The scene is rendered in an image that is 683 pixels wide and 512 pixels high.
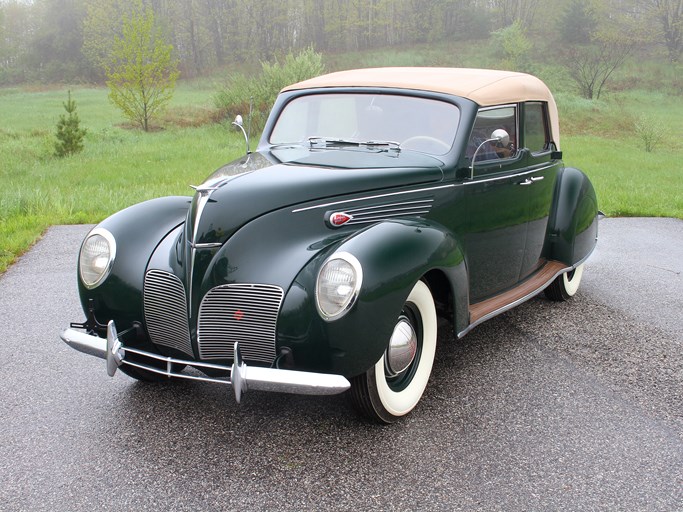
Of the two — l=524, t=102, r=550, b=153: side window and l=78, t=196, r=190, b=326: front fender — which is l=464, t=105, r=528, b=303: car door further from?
l=78, t=196, r=190, b=326: front fender

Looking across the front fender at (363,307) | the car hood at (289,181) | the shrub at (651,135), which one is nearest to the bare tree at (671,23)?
the shrub at (651,135)

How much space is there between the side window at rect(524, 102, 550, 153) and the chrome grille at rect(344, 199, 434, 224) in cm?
142

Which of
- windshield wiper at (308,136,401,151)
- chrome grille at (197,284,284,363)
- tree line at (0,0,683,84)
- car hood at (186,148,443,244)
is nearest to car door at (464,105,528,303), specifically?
car hood at (186,148,443,244)

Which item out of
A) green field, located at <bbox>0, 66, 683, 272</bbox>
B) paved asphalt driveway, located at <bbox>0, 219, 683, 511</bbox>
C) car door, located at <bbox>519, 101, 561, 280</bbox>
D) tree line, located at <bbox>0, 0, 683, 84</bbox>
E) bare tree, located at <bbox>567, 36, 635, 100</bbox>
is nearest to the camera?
paved asphalt driveway, located at <bbox>0, 219, 683, 511</bbox>

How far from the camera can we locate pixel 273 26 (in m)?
52.1

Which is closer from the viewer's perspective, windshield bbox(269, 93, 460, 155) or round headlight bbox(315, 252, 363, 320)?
round headlight bbox(315, 252, 363, 320)

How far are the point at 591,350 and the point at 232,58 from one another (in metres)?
50.9

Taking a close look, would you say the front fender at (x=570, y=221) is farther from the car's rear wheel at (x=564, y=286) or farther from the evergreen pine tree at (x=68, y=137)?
the evergreen pine tree at (x=68, y=137)

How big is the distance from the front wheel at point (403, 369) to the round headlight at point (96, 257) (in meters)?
1.47

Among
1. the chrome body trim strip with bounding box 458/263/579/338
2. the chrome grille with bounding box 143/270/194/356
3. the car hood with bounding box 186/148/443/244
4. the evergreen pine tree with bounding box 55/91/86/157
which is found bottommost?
the evergreen pine tree with bounding box 55/91/86/157

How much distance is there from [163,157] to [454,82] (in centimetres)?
1463

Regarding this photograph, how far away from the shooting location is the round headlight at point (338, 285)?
2.77 metres

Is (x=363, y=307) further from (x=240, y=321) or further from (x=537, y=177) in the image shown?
(x=537, y=177)

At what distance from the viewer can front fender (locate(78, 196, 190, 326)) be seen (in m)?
3.27
